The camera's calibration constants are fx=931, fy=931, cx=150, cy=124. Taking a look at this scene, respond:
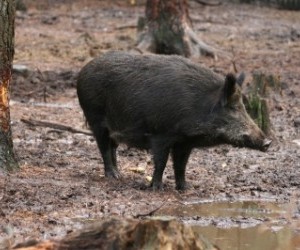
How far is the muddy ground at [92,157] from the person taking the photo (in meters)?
7.89

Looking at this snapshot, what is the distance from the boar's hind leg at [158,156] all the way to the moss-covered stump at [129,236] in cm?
306

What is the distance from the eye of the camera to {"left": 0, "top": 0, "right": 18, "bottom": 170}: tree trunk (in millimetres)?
8516

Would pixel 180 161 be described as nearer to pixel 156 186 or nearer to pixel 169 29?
pixel 156 186

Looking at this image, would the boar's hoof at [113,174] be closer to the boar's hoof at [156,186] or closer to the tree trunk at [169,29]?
the boar's hoof at [156,186]

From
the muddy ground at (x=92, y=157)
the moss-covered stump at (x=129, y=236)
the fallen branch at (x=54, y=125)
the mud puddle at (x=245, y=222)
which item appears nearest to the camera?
the moss-covered stump at (x=129, y=236)

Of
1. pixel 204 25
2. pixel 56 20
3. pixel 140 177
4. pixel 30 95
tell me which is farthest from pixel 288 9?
pixel 140 177

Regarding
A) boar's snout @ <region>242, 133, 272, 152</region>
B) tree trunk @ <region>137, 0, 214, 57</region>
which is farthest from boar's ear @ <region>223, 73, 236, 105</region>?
tree trunk @ <region>137, 0, 214, 57</region>

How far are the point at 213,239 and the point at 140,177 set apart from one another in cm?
238

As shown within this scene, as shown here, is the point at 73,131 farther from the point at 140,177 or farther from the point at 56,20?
the point at 56,20

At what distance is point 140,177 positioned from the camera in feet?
31.1

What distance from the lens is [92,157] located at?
34.1 feet

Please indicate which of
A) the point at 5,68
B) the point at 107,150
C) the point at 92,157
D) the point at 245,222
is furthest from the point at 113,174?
the point at 245,222

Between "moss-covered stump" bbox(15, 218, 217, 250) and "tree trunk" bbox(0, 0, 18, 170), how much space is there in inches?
125

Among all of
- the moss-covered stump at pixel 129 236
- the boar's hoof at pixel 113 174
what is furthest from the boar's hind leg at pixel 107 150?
the moss-covered stump at pixel 129 236
